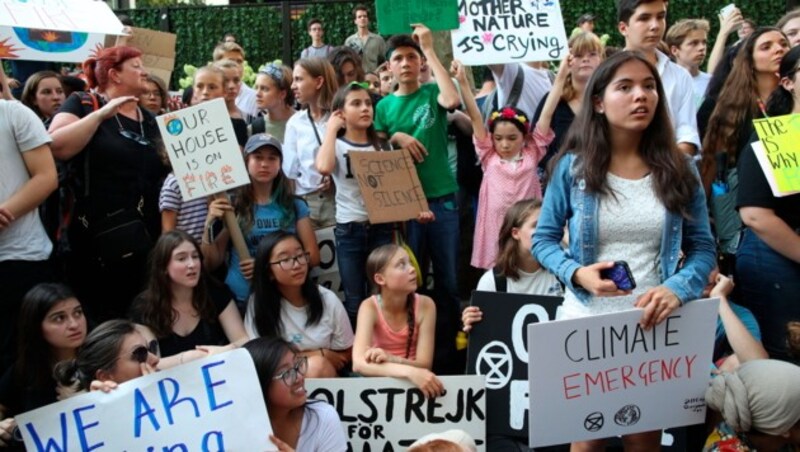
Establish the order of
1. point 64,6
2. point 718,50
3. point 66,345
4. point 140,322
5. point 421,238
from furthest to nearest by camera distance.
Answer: point 718,50
point 421,238
point 64,6
point 140,322
point 66,345

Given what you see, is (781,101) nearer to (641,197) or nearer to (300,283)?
(641,197)

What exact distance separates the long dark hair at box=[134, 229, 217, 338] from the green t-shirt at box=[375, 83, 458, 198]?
1.51 metres

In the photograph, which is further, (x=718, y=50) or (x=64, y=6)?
(x=718, y=50)

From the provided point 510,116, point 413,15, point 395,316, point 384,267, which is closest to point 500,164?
point 510,116

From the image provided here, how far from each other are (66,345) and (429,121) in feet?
8.24

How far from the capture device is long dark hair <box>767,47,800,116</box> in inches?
162

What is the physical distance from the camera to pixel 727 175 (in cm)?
466

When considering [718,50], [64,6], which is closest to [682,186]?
[64,6]

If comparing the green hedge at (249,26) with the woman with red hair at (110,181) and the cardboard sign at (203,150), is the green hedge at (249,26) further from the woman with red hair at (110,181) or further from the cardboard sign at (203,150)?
the cardboard sign at (203,150)

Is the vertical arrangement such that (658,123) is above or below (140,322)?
above

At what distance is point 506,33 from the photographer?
5.53 m

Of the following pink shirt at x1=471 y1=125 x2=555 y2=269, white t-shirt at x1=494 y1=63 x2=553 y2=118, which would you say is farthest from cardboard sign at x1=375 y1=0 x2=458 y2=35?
pink shirt at x1=471 y1=125 x2=555 y2=269

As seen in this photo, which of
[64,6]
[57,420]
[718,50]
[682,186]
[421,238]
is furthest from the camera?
[718,50]

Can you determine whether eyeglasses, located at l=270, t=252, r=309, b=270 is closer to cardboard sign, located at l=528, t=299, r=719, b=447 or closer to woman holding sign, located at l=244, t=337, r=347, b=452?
woman holding sign, located at l=244, t=337, r=347, b=452
